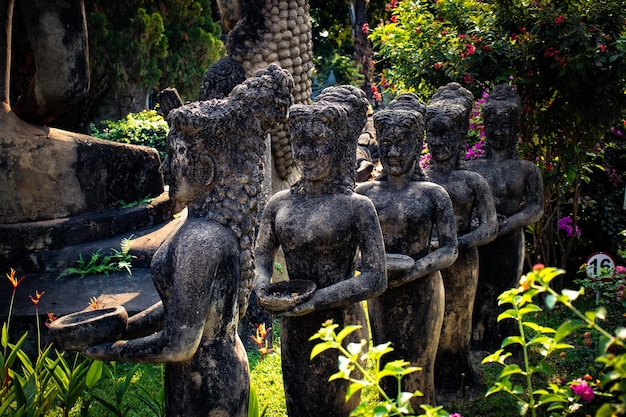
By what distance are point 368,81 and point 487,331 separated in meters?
15.5

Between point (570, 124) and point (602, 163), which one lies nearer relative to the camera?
point (570, 124)

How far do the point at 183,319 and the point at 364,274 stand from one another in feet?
3.23

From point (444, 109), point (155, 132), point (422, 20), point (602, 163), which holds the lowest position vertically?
point (602, 163)

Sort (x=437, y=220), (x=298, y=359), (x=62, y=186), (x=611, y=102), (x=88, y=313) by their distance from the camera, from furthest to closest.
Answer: (x=611, y=102) → (x=62, y=186) → (x=437, y=220) → (x=298, y=359) → (x=88, y=313)

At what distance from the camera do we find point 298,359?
3.55 meters

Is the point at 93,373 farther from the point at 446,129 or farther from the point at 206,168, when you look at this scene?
the point at 446,129

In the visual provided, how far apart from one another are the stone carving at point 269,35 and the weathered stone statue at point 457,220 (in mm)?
1992

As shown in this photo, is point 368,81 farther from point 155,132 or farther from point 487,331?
point 487,331

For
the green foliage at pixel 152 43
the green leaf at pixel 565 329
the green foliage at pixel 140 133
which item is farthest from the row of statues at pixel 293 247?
the green foliage at pixel 152 43

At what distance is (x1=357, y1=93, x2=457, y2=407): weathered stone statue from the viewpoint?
4.23 meters

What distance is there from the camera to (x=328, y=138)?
3531mm

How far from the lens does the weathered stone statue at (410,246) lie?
4.23 metres

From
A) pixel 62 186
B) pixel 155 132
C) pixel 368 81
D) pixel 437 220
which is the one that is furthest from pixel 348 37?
pixel 437 220

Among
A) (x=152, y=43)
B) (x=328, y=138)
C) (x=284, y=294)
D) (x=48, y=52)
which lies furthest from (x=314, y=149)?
(x=152, y=43)
